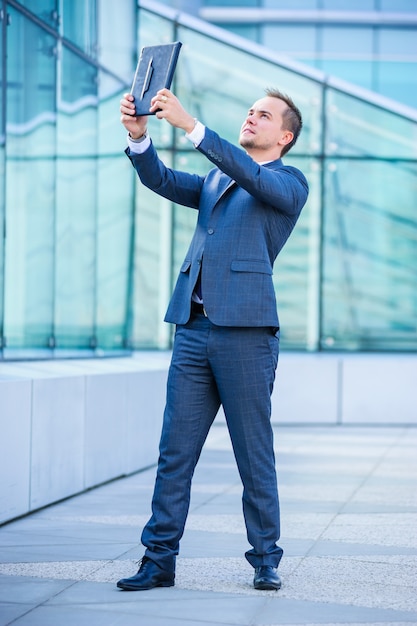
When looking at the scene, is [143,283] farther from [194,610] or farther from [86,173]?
[194,610]

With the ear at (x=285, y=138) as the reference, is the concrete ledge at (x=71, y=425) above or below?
below

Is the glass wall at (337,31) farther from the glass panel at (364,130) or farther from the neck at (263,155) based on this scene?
the neck at (263,155)

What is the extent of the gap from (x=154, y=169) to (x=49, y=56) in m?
3.87

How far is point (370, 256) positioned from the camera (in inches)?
564

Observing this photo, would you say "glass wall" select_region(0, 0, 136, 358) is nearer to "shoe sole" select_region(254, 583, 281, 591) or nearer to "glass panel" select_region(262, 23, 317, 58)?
"shoe sole" select_region(254, 583, 281, 591)

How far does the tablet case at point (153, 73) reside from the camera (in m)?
4.04

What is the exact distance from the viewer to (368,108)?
14188mm

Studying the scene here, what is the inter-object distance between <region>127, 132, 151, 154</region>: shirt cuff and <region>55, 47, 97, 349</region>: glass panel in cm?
394

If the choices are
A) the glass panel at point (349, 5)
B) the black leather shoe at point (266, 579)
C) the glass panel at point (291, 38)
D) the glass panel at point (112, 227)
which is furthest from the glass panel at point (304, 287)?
the glass panel at point (349, 5)

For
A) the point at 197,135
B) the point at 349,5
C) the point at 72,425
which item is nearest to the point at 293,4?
the point at 349,5

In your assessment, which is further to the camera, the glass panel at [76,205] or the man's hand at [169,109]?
the glass panel at [76,205]

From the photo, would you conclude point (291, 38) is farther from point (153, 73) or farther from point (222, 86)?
point (153, 73)

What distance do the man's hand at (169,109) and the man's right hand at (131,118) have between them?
139 mm

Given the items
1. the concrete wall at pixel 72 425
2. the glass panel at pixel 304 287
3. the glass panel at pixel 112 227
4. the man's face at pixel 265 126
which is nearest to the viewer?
the man's face at pixel 265 126
